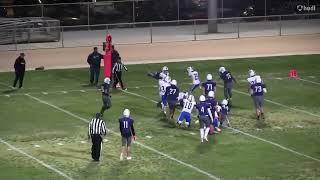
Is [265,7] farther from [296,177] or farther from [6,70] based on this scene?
[296,177]

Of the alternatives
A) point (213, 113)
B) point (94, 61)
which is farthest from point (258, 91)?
point (94, 61)

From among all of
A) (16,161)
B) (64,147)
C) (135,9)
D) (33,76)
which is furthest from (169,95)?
(135,9)

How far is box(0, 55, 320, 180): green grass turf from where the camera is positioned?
74.8 feet

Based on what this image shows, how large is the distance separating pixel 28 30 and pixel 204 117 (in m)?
22.8

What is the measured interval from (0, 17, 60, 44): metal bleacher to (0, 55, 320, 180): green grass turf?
26.7 feet

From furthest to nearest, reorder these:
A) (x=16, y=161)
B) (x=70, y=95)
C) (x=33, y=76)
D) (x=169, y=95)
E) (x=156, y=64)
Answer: (x=156, y=64) → (x=33, y=76) → (x=70, y=95) → (x=169, y=95) → (x=16, y=161)

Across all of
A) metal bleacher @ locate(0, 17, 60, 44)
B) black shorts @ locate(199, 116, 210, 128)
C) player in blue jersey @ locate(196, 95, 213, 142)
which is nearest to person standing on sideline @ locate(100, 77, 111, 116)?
player in blue jersey @ locate(196, 95, 213, 142)

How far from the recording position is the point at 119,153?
24578 millimetres

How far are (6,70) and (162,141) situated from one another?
15907 millimetres

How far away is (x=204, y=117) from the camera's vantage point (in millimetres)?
25625

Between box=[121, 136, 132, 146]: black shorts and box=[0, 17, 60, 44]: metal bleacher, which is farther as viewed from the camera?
box=[0, 17, 60, 44]: metal bleacher

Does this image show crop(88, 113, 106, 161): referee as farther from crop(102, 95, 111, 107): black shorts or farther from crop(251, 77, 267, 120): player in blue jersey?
crop(251, 77, 267, 120): player in blue jersey

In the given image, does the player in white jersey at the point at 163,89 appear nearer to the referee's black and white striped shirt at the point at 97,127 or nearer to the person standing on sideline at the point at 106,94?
the person standing on sideline at the point at 106,94

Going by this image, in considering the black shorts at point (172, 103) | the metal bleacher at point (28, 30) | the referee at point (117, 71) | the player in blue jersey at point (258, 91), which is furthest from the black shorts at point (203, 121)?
the metal bleacher at point (28, 30)
